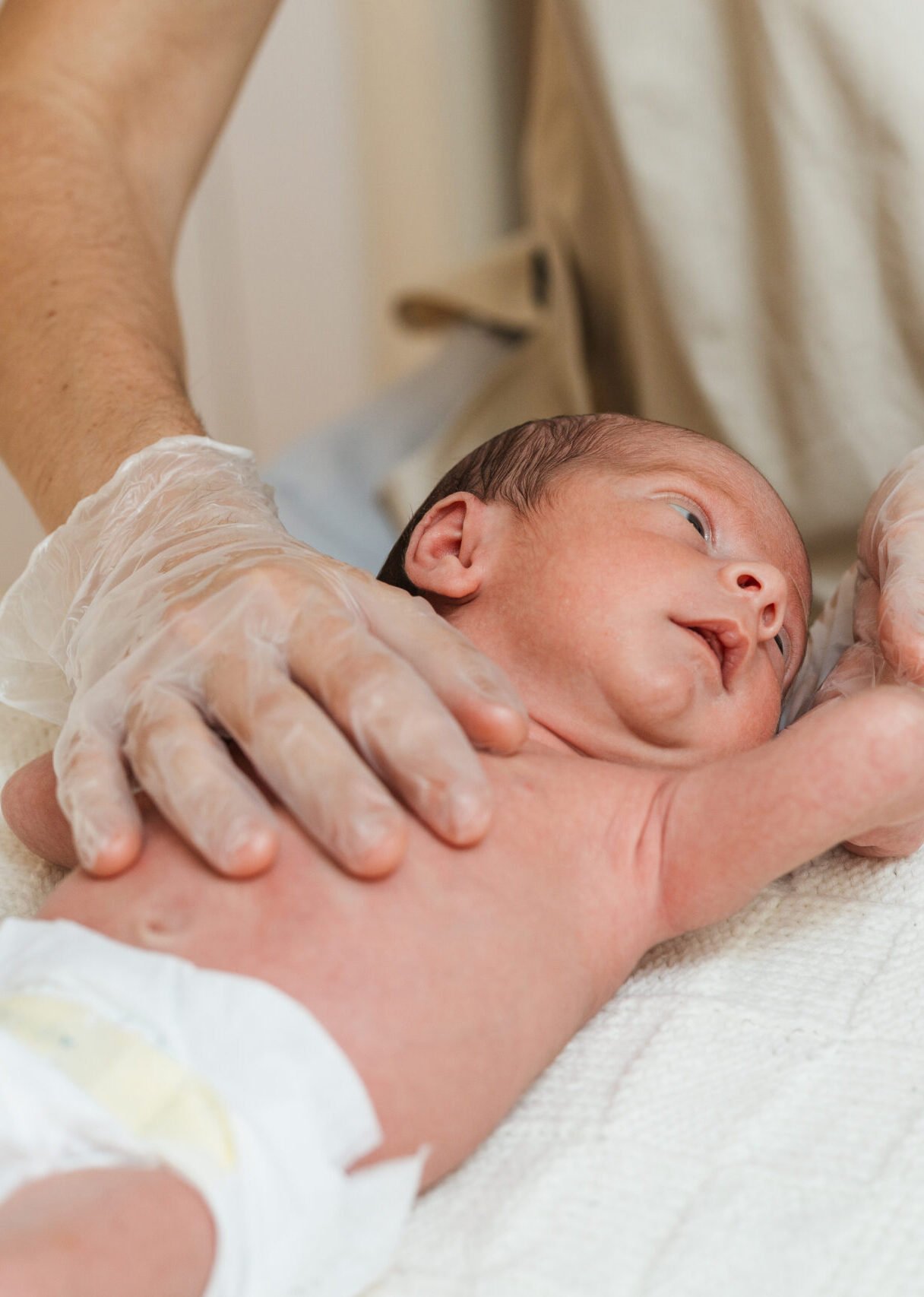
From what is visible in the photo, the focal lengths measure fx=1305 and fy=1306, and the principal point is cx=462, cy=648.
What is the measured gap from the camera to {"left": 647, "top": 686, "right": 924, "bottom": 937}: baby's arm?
83cm

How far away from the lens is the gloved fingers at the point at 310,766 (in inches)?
30.5

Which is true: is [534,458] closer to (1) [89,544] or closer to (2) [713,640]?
(2) [713,640]

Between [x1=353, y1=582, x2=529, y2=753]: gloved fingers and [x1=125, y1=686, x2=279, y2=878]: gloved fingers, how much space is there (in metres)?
0.14

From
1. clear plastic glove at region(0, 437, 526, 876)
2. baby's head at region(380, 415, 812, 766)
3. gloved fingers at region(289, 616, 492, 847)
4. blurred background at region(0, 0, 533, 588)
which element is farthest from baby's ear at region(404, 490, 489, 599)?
blurred background at region(0, 0, 533, 588)

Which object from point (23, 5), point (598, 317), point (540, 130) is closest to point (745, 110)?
point (598, 317)

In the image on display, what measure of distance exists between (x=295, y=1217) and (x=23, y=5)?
4.71 feet

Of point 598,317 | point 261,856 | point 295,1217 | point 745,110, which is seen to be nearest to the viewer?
point 295,1217

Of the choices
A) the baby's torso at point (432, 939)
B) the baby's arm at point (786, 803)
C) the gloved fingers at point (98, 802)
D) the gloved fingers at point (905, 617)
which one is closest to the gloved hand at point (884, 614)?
the gloved fingers at point (905, 617)

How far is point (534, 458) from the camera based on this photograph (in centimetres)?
113

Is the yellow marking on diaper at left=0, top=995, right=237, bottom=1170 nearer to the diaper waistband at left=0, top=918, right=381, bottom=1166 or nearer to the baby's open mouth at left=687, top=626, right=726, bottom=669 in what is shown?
the diaper waistband at left=0, top=918, right=381, bottom=1166

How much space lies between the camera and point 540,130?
83.4 inches

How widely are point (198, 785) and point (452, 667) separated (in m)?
0.19

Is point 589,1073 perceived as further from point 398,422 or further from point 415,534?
point 398,422

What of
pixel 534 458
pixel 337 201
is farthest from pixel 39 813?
pixel 337 201
